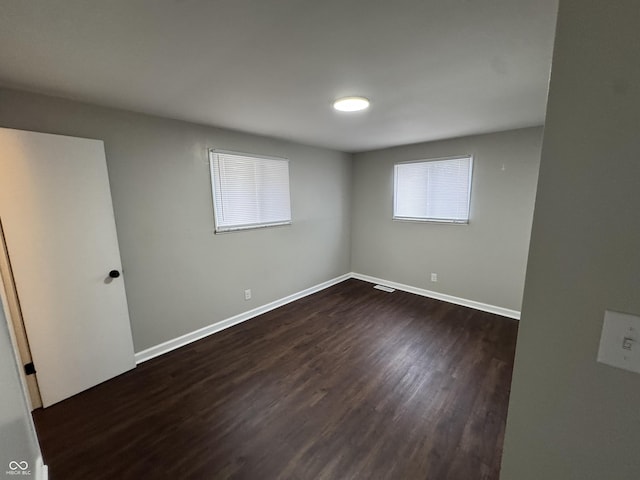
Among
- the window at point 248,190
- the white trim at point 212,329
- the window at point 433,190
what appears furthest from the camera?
the window at point 433,190

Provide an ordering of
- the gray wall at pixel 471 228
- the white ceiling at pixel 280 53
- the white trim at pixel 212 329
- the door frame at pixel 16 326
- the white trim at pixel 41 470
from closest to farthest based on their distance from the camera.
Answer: the white ceiling at pixel 280 53, the white trim at pixel 41 470, the door frame at pixel 16 326, the white trim at pixel 212 329, the gray wall at pixel 471 228

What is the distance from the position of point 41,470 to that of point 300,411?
4.98ft

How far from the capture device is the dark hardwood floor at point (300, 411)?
5.10 feet

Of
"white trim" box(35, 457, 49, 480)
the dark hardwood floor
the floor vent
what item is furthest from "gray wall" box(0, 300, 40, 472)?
the floor vent

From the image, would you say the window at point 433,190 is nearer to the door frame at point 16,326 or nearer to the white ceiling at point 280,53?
the white ceiling at point 280,53

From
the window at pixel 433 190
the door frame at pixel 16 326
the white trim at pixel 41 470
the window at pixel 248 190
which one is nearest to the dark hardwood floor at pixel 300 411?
the white trim at pixel 41 470

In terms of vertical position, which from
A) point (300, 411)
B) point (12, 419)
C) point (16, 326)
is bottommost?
point (300, 411)

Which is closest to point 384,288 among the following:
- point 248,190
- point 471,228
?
point 471,228

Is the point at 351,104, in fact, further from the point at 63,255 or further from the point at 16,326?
the point at 16,326

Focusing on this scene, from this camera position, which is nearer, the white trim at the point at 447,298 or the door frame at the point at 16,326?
the door frame at the point at 16,326

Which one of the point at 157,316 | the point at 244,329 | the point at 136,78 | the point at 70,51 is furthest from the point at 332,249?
the point at 70,51

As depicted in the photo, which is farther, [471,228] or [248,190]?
[471,228]

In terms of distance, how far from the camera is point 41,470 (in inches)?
57.7

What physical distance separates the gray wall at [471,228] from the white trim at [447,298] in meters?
0.06
